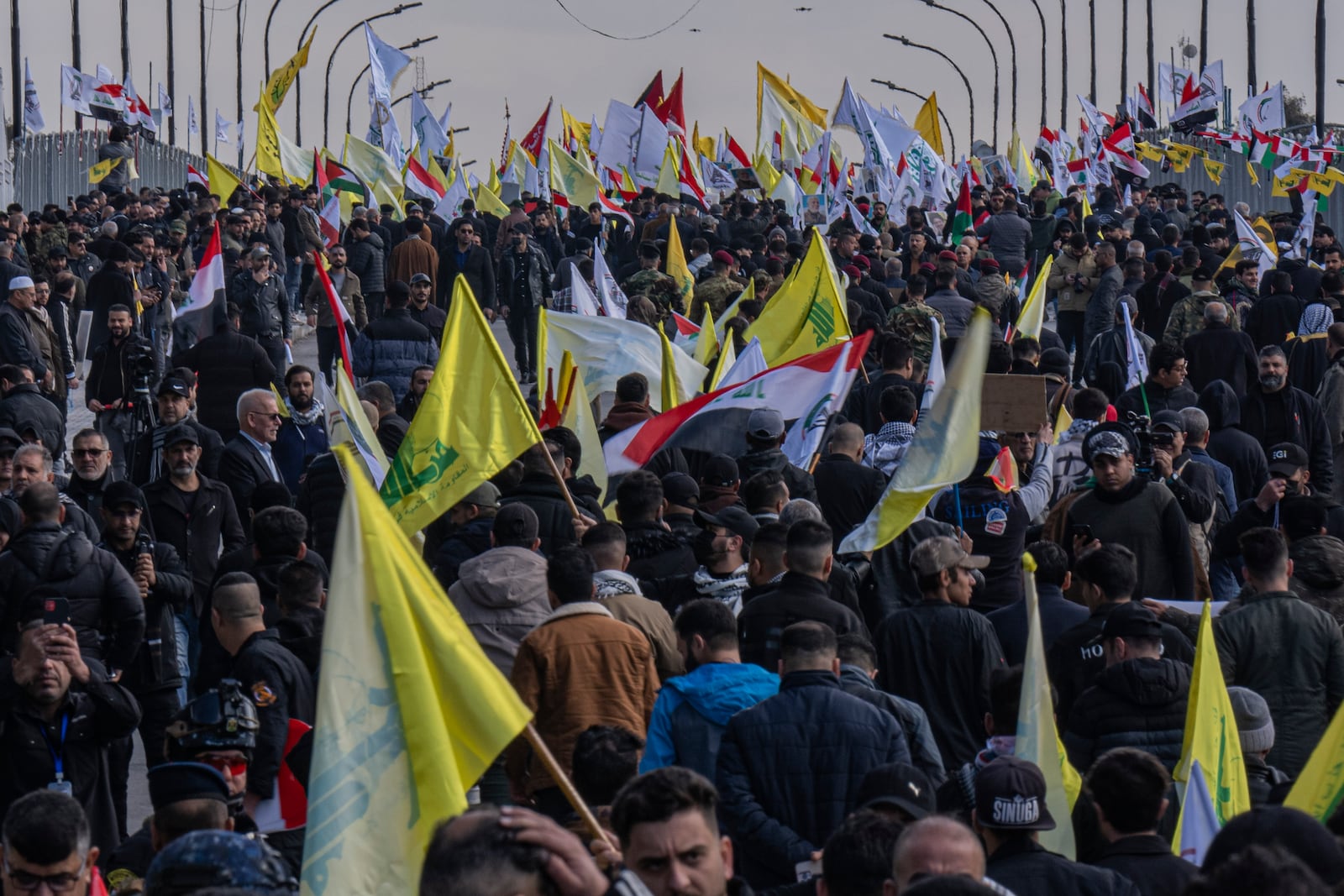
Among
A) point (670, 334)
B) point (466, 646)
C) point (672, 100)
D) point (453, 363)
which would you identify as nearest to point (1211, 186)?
point (672, 100)

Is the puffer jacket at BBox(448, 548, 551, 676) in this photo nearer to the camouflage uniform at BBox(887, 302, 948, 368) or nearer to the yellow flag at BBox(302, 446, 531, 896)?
the yellow flag at BBox(302, 446, 531, 896)

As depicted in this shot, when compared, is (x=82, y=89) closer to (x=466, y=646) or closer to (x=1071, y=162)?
(x=1071, y=162)

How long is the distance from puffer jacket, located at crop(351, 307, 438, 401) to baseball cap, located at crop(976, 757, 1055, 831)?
391 inches

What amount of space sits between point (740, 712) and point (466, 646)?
1.45 metres

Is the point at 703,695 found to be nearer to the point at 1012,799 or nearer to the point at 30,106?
the point at 1012,799

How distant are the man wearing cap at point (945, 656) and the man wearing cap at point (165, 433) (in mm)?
4418

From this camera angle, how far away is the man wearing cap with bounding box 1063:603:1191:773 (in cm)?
650

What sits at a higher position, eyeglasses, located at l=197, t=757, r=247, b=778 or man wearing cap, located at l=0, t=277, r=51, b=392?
man wearing cap, located at l=0, t=277, r=51, b=392

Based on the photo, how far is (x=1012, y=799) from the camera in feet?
16.8

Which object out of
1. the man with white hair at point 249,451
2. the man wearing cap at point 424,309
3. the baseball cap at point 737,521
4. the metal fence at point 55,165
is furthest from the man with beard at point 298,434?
the metal fence at point 55,165

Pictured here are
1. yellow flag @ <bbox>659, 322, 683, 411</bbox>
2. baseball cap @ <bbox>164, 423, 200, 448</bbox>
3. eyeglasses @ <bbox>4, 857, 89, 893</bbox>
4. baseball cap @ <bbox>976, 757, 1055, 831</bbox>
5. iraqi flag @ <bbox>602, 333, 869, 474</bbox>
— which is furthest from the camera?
yellow flag @ <bbox>659, 322, 683, 411</bbox>

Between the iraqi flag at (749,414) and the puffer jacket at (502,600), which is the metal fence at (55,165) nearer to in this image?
the iraqi flag at (749,414)

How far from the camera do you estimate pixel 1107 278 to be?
60.7 ft

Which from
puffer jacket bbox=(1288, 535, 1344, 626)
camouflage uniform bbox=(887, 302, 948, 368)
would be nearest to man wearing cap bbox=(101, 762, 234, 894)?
puffer jacket bbox=(1288, 535, 1344, 626)
